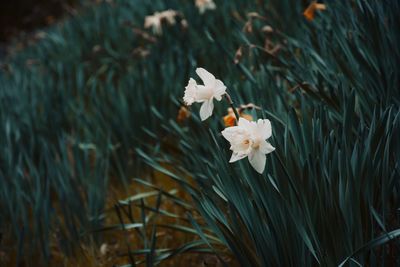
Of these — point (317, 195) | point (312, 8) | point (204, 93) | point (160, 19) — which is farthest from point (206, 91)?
point (160, 19)

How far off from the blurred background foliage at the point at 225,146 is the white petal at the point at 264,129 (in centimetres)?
9

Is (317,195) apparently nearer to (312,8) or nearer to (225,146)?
(225,146)

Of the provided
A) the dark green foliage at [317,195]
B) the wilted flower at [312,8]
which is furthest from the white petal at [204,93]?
the wilted flower at [312,8]

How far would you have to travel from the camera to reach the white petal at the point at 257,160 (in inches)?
47.8

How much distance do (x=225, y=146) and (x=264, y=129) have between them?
0.24 metres

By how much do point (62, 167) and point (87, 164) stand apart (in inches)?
5.0

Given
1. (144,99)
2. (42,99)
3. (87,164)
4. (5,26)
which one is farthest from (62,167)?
(5,26)

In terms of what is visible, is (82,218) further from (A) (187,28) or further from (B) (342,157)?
(A) (187,28)

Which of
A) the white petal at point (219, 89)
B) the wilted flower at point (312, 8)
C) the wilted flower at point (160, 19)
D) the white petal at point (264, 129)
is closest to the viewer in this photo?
the white petal at point (264, 129)

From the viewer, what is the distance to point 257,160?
122 centimetres

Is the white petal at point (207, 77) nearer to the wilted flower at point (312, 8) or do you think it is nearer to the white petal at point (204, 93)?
the white petal at point (204, 93)

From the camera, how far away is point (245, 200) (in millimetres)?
1328

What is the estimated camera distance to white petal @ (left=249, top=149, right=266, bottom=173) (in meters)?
1.21

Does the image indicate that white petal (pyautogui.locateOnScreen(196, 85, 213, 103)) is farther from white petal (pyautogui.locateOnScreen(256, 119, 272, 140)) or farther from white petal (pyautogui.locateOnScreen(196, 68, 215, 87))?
white petal (pyautogui.locateOnScreen(256, 119, 272, 140))
